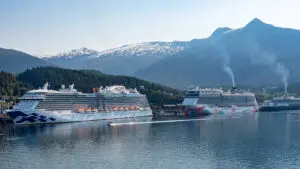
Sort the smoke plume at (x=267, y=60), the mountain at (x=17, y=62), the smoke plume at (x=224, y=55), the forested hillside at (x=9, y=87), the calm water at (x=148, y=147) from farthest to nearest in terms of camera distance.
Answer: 1. the mountain at (x=17, y=62)
2. the smoke plume at (x=224, y=55)
3. the smoke plume at (x=267, y=60)
4. the forested hillside at (x=9, y=87)
5. the calm water at (x=148, y=147)

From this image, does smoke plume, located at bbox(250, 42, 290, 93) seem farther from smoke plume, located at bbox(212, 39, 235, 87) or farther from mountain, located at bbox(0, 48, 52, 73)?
mountain, located at bbox(0, 48, 52, 73)

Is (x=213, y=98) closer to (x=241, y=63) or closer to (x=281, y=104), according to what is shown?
(x=281, y=104)

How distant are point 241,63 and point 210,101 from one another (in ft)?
350

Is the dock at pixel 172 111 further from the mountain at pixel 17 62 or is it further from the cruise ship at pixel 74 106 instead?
the mountain at pixel 17 62

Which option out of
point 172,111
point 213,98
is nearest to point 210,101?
point 213,98

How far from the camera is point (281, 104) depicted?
93062 millimetres

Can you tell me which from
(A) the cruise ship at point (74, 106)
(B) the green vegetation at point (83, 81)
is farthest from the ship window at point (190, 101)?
(A) the cruise ship at point (74, 106)

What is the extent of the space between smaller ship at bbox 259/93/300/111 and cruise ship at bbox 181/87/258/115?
535cm

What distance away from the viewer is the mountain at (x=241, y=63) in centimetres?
16912

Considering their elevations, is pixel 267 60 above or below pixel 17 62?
below

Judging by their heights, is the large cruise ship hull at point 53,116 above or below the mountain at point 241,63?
below

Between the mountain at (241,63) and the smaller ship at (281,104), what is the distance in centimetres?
6353

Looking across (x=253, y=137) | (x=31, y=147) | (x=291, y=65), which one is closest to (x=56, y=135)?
(x=31, y=147)

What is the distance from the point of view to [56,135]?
1639 inches
